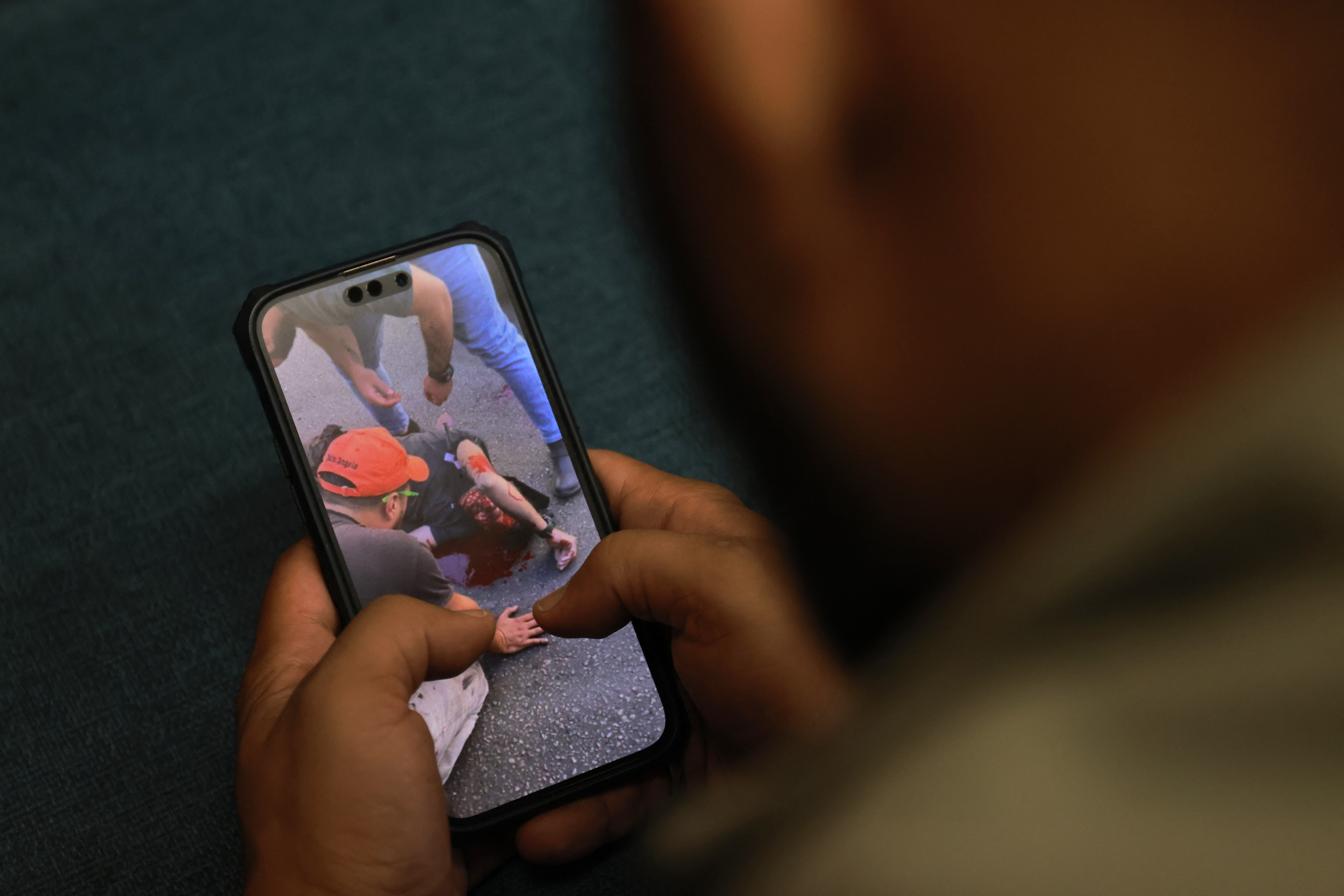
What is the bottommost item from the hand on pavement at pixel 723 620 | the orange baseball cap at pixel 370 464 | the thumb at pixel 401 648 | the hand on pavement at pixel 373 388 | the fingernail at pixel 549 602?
the hand on pavement at pixel 723 620

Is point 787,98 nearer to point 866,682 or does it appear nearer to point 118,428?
point 866,682

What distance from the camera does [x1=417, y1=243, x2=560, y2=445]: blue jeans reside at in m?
0.38

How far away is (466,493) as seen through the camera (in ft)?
1.21

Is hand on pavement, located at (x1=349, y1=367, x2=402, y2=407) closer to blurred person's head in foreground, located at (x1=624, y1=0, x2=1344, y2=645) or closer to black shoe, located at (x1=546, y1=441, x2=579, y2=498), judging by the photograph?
black shoe, located at (x1=546, y1=441, x2=579, y2=498)

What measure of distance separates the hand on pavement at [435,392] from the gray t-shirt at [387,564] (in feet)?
0.20

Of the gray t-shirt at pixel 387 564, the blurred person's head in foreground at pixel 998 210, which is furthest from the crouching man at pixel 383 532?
the blurred person's head in foreground at pixel 998 210

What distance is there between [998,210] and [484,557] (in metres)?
0.25

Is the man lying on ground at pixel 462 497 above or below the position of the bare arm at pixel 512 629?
above

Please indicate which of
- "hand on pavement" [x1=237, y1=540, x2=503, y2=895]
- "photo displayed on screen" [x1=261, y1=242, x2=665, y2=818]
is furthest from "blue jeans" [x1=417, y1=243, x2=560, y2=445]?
"hand on pavement" [x1=237, y1=540, x2=503, y2=895]

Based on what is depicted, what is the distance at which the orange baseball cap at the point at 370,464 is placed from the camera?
361mm

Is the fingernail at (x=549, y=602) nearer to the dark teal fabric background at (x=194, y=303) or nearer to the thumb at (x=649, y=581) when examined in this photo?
the thumb at (x=649, y=581)

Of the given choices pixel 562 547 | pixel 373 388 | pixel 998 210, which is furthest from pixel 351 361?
pixel 998 210

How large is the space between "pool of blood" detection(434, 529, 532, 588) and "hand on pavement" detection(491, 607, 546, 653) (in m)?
0.02

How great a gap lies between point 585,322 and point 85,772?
0.33 metres
